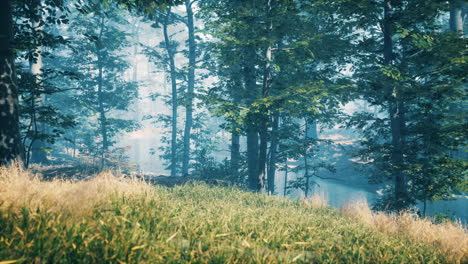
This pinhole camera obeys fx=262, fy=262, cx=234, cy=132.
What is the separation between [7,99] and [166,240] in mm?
5067

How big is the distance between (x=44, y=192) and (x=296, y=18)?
33.0ft

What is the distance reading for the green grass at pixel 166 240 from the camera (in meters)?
2.61

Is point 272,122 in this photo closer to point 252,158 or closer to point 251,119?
point 251,119

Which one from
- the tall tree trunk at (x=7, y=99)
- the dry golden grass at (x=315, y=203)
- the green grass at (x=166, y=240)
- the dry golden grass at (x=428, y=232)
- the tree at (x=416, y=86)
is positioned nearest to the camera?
the green grass at (x=166, y=240)

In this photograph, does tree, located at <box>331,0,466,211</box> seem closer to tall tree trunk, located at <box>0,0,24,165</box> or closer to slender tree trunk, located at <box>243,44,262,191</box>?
slender tree trunk, located at <box>243,44,262,191</box>

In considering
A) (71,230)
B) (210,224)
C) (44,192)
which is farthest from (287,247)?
(44,192)

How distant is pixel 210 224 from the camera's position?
411 cm

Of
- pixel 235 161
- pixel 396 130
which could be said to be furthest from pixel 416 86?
pixel 235 161

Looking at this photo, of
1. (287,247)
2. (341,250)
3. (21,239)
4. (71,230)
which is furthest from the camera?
(341,250)

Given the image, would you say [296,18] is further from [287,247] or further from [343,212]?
[287,247]

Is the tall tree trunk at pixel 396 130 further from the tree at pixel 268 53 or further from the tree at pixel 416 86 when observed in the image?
the tree at pixel 268 53

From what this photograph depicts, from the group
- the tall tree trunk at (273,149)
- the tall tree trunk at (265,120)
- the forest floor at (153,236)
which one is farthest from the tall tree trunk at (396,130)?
the tall tree trunk at (273,149)

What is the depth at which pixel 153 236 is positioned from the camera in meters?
3.19

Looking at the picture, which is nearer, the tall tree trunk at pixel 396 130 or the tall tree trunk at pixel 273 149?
the tall tree trunk at pixel 396 130
